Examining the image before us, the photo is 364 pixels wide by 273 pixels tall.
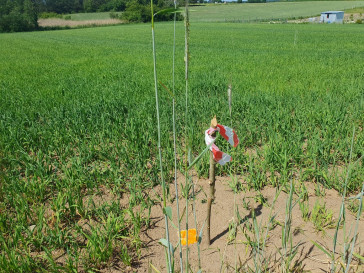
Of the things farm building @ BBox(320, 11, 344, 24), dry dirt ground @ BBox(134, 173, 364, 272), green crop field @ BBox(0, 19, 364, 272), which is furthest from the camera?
farm building @ BBox(320, 11, 344, 24)

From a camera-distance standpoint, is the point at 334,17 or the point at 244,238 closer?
the point at 244,238

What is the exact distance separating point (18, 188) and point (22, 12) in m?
61.7

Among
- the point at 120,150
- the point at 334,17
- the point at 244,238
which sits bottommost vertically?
the point at 244,238

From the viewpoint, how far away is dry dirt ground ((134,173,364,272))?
1649 millimetres

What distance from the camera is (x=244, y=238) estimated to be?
6.10 feet

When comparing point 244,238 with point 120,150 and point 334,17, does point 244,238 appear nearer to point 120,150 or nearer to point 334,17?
point 120,150

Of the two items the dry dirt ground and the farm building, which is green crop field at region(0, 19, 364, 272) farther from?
the farm building

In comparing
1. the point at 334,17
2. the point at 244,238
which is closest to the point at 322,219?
the point at 244,238

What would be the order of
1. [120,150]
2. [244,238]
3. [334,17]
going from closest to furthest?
[244,238]
[120,150]
[334,17]

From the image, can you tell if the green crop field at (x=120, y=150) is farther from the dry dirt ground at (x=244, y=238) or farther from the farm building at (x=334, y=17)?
the farm building at (x=334, y=17)

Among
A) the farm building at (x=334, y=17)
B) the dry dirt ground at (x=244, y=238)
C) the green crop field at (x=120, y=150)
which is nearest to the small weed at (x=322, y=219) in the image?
the dry dirt ground at (x=244, y=238)

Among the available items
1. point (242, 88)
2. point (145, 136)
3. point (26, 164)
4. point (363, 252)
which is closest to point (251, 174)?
point (363, 252)

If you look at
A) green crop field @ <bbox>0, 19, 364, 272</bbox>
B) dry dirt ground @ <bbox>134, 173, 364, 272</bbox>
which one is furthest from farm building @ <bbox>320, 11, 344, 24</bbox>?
dry dirt ground @ <bbox>134, 173, 364, 272</bbox>

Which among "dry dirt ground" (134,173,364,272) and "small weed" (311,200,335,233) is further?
"small weed" (311,200,335,233)
